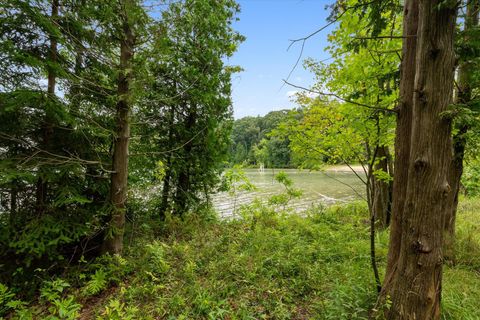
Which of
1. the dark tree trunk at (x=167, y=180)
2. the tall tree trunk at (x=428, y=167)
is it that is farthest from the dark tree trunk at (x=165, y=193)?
the tall tree trunk at (x=428, y=167)

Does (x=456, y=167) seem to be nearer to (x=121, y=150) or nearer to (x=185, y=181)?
(x=185, y=181)

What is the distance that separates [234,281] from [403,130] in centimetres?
245

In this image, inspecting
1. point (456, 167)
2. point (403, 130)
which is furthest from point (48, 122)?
point (456, 167)

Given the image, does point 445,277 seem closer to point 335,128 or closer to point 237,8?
point 335,128

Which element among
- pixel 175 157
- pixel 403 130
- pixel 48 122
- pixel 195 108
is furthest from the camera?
pixel 195 108

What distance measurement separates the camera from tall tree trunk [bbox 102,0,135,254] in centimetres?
316

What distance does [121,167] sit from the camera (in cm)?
326

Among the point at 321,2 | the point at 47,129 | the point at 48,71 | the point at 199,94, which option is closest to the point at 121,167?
the point at 47,129

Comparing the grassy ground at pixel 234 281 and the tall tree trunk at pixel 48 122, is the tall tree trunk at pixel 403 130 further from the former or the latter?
the tall tree trunk at pixel 48 122

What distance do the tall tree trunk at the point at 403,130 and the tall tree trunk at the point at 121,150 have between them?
3.12 metres

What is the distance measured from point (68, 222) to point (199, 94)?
10.2ft

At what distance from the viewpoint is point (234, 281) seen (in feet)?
9.37

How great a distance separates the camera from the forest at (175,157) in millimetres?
1764

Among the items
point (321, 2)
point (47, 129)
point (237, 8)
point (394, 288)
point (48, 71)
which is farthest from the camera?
point (237, 8)
